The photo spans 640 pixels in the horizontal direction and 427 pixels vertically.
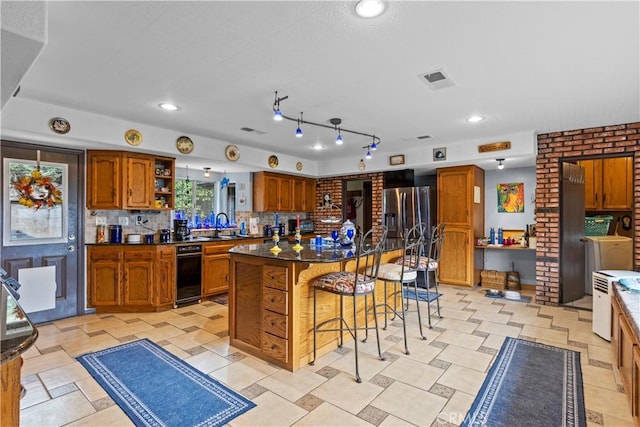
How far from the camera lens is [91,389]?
2.40 m

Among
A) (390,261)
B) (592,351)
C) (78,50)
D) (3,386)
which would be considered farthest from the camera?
(390,261)

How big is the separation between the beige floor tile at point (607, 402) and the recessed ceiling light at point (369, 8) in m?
2.80

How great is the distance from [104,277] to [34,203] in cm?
114

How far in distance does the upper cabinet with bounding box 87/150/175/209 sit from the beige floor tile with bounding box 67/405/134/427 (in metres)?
2.73

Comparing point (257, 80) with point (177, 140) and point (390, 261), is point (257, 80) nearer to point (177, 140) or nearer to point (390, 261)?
point (177, 140)

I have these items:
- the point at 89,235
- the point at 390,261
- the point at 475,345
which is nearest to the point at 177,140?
the point at 89,235

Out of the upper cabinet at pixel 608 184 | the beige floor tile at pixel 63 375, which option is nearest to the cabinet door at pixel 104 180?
the beige floor tile at pixel 63 375

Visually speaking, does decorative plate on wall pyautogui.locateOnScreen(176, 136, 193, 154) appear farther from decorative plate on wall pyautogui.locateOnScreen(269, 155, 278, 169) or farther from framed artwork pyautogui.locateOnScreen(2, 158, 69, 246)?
decorative plate on wall pyautogui.locateOnScreen(269, 155, 278, 169)

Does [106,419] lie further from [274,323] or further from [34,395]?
[274,323]

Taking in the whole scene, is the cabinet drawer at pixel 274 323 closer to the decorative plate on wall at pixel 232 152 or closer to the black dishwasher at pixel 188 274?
the black dishwasher at pixel 188 274

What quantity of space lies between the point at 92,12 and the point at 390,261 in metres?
3.53

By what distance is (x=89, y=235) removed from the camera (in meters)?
4.28

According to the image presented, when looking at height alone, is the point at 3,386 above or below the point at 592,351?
above

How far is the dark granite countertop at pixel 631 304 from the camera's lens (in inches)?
75.7
